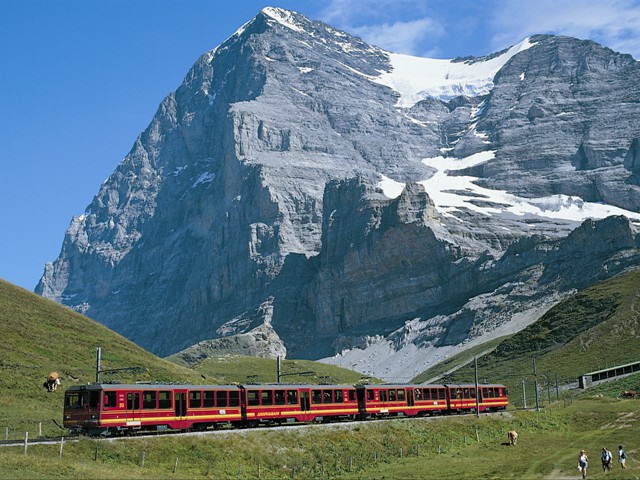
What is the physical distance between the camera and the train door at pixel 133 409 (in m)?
61.4

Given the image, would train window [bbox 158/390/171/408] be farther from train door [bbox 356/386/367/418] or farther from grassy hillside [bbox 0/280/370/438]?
train door [bbox 356/386/367/418]

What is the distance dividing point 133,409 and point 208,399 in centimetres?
703

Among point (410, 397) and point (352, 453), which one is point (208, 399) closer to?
point (352, 453)

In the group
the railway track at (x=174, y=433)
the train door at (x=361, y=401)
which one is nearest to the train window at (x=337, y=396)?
the railway track at (x=174, y=433)

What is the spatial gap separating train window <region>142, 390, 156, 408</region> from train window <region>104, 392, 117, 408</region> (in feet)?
8.07

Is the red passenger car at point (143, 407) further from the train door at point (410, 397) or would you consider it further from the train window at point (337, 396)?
the train door at point (410, 397)

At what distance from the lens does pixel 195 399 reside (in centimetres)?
6588

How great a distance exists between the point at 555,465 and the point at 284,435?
69.5 ft

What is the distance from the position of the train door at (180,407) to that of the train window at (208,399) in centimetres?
191

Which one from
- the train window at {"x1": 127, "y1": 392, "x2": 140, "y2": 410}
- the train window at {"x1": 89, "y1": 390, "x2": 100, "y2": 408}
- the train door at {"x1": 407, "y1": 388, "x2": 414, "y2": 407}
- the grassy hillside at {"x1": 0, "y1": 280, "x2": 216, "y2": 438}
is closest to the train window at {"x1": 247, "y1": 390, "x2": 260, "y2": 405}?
the train window at {"x1": 127, "y1": 392, "x2": 140, "y2": 410}

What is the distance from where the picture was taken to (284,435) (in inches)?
2645

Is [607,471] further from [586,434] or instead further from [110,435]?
[110,435]

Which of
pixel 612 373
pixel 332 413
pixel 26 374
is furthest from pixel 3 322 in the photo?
pixel 612 373

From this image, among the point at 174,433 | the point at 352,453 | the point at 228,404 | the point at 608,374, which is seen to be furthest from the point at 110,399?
the point at 608,374
